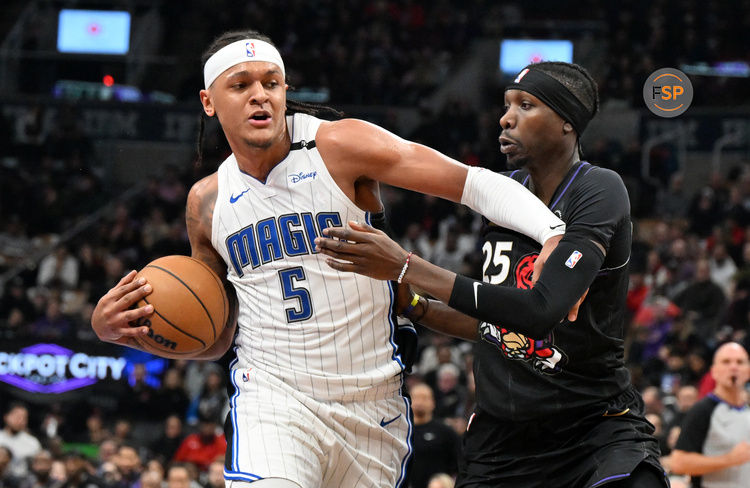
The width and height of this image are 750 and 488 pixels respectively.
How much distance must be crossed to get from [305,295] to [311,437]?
54 cm

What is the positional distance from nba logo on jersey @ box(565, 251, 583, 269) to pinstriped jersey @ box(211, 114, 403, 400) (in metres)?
0.88

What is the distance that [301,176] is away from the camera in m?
4.12

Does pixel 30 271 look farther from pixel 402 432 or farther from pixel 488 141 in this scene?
pixel 402 432

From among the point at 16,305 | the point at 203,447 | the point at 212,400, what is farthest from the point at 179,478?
the point at 16,305

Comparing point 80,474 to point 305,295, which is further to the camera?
point 80,474

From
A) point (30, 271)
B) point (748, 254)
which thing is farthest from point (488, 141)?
point (30, 271)

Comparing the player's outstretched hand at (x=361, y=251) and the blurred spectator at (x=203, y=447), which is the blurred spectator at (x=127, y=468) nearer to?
the blurred spectator at (x=203, y=447)

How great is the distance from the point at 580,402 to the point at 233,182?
1661 mm

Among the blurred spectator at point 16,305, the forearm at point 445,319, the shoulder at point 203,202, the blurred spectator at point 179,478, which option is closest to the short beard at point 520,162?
the forearm at point 445,319

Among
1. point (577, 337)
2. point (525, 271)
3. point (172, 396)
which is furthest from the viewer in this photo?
point (172, 396)

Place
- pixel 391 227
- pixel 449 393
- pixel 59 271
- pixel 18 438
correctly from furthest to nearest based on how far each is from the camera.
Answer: pixel 59 271, pixel 391 227, pixel 18 438, pixel 449 393

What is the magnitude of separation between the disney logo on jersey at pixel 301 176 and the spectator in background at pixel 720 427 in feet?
11.5

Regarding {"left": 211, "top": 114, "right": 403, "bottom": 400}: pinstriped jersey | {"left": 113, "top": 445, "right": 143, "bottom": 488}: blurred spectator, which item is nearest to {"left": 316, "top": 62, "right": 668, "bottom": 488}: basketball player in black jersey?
{"left": 211, "top": 114, "right": 403, "bottom": 400}: pinstriped jersey

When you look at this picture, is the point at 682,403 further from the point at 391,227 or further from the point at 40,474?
the point at 40,474
